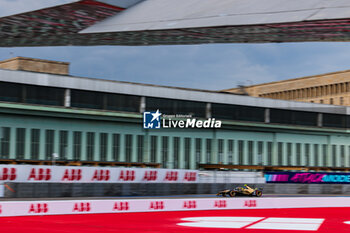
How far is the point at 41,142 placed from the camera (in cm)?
4438

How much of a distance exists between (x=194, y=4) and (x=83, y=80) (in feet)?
112

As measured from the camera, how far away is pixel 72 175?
35094 mm

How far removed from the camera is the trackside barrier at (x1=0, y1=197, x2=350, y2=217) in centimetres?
2264

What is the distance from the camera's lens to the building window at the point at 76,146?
151 feet

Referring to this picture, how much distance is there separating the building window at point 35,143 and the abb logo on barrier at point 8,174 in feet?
37.1

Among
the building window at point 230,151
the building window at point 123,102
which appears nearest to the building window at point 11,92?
the building window at point 123,102

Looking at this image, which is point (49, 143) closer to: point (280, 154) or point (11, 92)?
point (11, 92)

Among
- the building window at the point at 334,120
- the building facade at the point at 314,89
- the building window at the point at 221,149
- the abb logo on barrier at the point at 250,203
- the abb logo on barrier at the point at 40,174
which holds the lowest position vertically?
the abb logo on barrier at the point at 250,203

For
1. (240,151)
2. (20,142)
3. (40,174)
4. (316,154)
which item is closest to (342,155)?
(316,154)

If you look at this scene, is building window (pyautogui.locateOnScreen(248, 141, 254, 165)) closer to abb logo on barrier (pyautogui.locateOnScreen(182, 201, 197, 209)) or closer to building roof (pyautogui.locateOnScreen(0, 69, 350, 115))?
building roof (pyautogui.locateOnScreen(0, 69, 350, 115))

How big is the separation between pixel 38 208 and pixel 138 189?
562 inches

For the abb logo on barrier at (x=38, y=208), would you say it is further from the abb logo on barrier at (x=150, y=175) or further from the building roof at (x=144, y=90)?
the building roof at (x=144, y=90)

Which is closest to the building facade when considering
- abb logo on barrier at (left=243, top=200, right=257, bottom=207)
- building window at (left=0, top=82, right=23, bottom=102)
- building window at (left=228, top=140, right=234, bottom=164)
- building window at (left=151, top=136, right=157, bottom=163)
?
building window at (left=228, top=140, right=234, bottom=164)

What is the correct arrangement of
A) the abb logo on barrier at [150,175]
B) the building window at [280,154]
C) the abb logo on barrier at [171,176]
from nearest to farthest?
the abb logo on barrier at [150,175], the abb logo on barrier at [171,176], the building window at [280,154]
